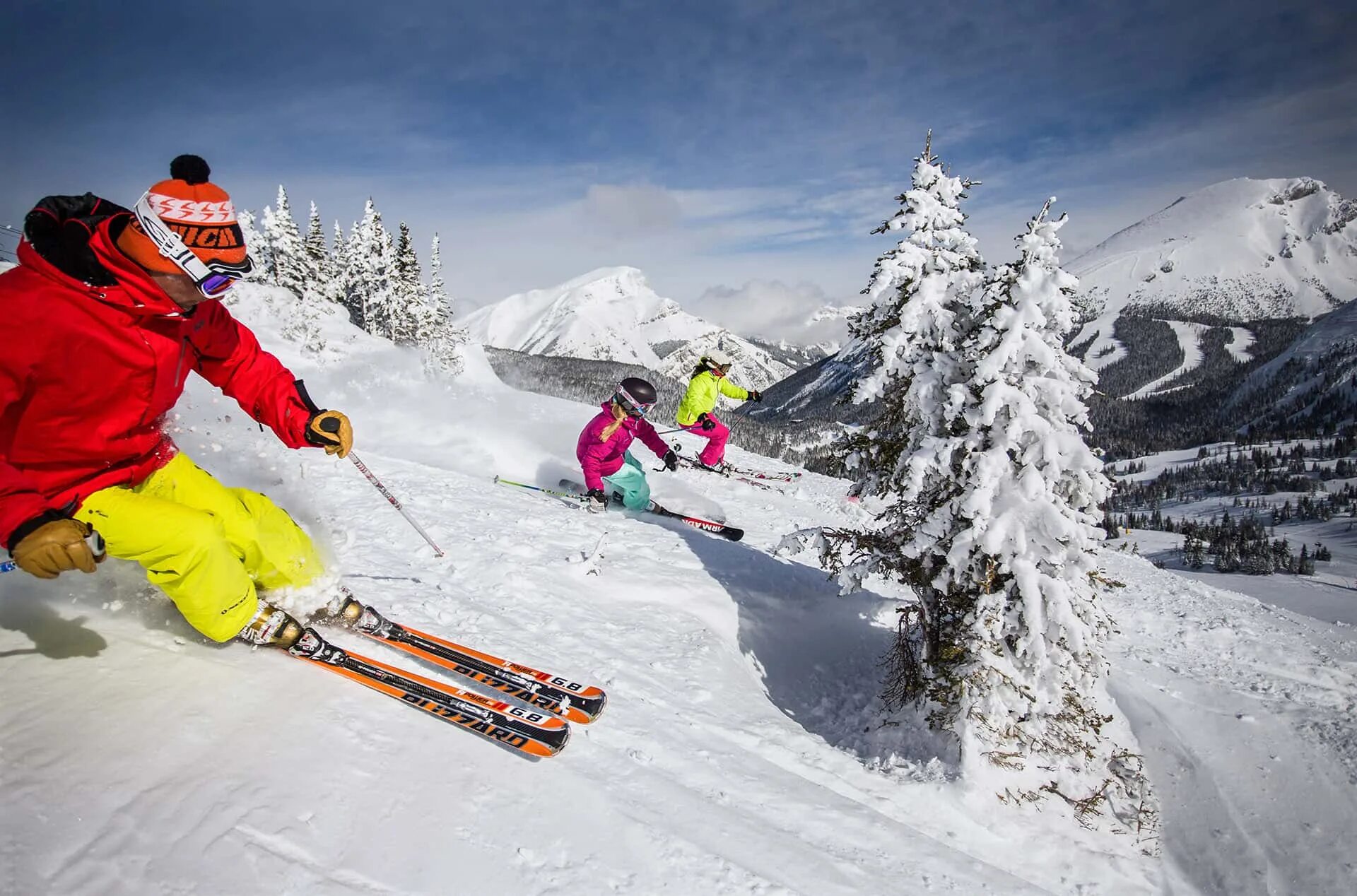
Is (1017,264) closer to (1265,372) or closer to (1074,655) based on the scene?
(1074,655)

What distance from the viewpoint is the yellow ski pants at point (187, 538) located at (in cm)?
351

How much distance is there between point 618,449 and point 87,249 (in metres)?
8.08

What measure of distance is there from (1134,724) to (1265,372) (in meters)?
235

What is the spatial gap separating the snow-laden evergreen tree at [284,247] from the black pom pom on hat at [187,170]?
5058cm

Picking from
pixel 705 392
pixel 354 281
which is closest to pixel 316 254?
pixel 354 281

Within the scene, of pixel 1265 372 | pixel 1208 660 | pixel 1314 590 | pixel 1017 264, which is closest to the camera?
pixel 1017 264

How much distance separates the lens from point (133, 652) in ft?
11.7

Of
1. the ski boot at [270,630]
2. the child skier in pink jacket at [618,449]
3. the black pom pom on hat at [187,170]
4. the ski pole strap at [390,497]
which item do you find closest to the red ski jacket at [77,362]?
the black pom pom on hat at [187,170]

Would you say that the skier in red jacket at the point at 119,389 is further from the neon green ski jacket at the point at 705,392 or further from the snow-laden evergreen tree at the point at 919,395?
the neon green ski jacket at the point at 705,392

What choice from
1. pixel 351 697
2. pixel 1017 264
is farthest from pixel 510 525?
pixel 1017 264

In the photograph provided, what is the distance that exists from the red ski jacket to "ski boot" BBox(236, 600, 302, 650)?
3.73ft

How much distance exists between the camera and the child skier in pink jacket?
1073 centimetres

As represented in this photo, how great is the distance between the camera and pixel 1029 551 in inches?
240

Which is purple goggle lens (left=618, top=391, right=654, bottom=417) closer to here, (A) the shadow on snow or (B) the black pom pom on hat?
(A) the shadow on snow
